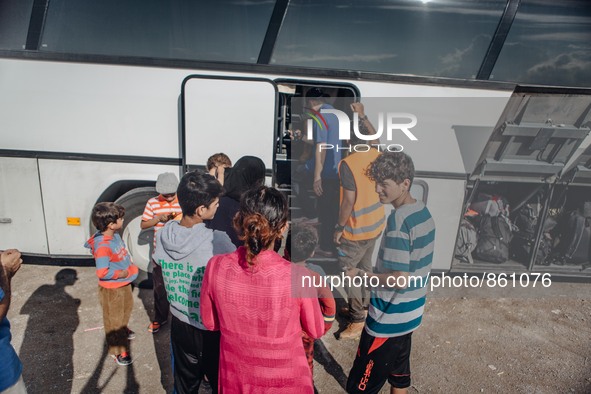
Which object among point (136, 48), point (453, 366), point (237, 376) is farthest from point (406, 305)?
point (136, 48)

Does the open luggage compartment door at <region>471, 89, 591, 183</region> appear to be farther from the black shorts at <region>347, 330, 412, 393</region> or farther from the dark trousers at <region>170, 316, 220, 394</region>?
the dark trousers at <region>170, 316, 220, 394</region>

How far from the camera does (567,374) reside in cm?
354

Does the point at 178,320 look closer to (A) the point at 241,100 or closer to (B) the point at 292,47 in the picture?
(A) the point at 241,100

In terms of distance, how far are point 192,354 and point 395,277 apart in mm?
1278

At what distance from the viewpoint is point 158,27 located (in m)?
4.00

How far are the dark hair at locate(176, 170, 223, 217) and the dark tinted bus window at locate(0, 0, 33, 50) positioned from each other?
10.4 ft

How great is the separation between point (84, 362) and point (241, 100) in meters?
2.82

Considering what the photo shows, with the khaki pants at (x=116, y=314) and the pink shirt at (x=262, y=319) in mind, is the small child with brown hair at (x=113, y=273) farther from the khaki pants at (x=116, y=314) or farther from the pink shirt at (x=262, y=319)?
the pink shirt at (x=262, y=319)

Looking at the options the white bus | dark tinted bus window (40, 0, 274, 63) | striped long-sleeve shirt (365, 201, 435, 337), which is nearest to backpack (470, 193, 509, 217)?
the white bus

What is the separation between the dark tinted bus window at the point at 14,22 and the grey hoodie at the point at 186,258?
3233 mm

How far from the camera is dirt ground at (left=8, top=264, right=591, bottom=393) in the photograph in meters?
3.26

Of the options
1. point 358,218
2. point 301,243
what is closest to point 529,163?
point 358,218

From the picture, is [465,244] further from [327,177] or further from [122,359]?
[122,359]

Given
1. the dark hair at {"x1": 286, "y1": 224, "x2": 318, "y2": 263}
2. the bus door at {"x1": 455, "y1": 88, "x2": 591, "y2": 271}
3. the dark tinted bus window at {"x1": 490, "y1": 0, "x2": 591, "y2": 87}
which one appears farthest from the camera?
the bus door at {"x1": 455, "y1": 88, "x2": 591, "y2": 271}
